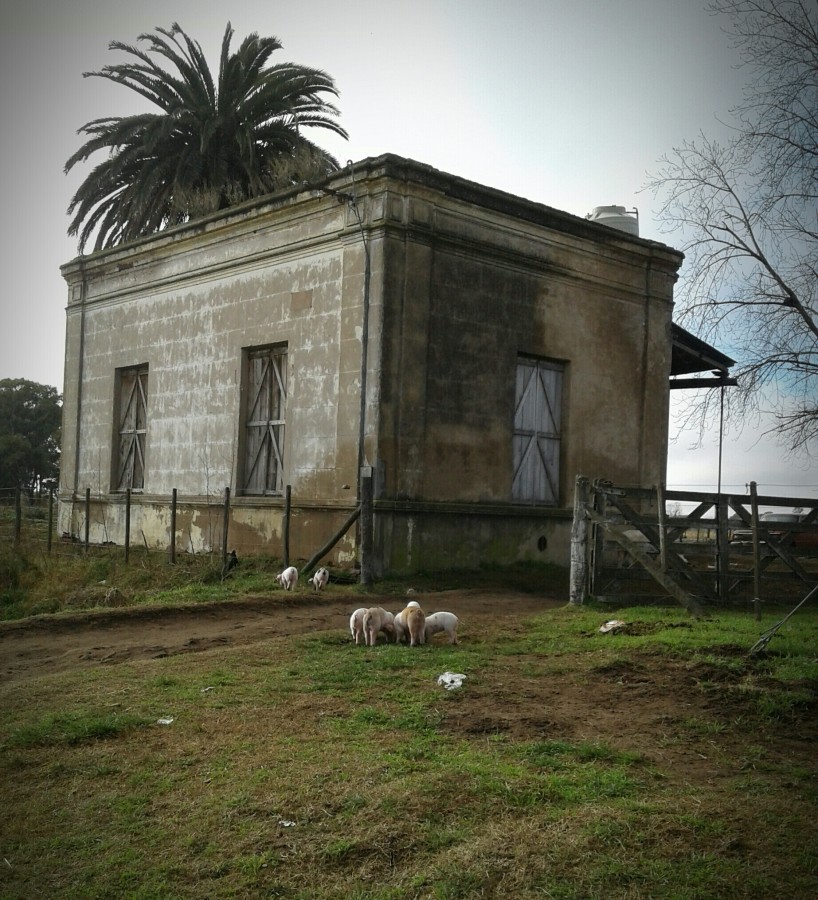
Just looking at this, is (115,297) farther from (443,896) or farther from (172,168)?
(443,896)

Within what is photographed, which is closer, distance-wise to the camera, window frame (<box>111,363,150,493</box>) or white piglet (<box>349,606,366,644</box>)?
white piglet (<box>349,606,366,644</box>)

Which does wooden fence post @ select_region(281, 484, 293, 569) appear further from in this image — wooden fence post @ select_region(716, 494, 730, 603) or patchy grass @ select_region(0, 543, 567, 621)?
wooden fence post @ select_region(716, 494, 730, 603)

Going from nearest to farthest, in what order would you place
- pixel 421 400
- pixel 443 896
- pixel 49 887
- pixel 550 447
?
pixel 443 896, pixel 49 887, pixel 421 400, pixel 550 447

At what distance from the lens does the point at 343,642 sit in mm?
10195

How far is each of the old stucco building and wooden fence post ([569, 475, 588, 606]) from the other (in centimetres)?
363

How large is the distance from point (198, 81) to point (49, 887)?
1055 inches

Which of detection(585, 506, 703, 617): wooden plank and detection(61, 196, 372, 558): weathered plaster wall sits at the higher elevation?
detection(61, 196, 372, 558): weathered plaster wall

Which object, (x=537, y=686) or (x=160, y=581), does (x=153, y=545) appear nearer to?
(x=160, y=581)

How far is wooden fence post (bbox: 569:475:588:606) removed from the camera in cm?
1225

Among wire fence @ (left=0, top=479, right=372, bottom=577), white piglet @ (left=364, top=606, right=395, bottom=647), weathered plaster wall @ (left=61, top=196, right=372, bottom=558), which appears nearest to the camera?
white piglet @ (left=364, top=606, right=395, bottom=647)

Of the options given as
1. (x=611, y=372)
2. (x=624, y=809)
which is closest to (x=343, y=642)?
(x=624, y=809)

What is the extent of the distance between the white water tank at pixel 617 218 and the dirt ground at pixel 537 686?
10.4m

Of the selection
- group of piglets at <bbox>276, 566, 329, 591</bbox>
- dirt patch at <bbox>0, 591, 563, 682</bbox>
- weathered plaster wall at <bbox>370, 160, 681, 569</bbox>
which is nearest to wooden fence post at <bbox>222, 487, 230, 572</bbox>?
group of piglets at <bbox>276, 566, 329, 591</bbox>

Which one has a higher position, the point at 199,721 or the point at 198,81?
the point at 198,81
